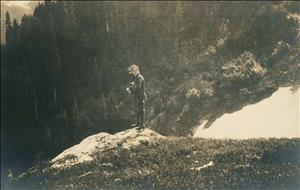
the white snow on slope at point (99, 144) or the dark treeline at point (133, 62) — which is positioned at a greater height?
the dark treeline at point (133, 62)

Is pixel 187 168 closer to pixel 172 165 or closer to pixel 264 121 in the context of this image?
pixel 172 165

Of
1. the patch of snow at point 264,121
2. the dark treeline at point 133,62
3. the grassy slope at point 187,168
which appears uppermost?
the dark treeline at point 133,62

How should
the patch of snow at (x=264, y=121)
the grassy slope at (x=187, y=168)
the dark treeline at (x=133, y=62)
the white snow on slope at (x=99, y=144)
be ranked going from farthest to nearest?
1. the dark treeline at (x=133, y=62)
2. the white snow on slope at (x=99, y=144)
3. the patch of snow at (x=264, y=121)
4. the grassy slope at (x=187, y=168)

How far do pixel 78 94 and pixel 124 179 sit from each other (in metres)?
11.3

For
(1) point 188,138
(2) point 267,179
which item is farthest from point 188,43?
(2) point 267,179

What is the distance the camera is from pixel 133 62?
3278 cm

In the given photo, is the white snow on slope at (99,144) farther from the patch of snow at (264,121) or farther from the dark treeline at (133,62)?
the dark treeline at (133,62)

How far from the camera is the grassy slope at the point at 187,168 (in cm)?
2133

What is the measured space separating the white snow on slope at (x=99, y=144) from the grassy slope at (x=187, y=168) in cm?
47

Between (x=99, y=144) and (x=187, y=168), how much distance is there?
203 inches

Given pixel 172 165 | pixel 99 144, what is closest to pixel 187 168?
pixel 172 165

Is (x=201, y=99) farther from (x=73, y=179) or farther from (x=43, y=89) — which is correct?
(x=43, y=89)

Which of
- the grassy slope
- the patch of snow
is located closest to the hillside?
the grassy slope

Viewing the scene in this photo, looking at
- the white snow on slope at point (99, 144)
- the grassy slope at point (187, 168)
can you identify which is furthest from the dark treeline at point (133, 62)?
the grassy slope at point (187, 168)
